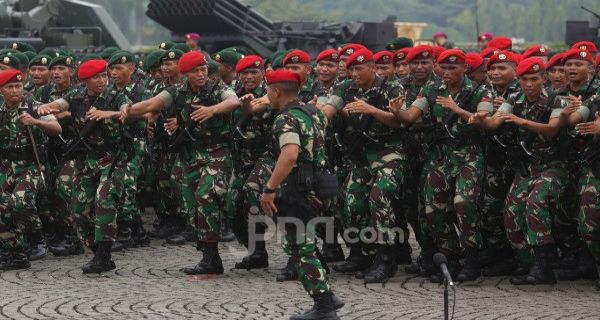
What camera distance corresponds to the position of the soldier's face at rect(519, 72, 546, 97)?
11.5 m

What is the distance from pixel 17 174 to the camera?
12.8m

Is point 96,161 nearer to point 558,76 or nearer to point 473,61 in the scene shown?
point 473,61

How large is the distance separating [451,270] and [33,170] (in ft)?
13.0

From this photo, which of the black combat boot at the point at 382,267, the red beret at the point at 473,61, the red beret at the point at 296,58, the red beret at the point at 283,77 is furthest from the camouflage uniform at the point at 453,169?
the red beret at the point at 283,77

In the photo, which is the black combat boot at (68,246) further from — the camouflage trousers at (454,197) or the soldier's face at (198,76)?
the camouflage trousers at (454,197)

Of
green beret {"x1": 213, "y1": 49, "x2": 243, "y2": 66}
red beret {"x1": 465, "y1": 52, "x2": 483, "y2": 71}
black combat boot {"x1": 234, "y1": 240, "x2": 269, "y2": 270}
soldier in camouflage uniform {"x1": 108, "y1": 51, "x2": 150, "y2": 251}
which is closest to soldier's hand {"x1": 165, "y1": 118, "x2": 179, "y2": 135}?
soldier in camouflage uniform {"x1": 108, "y1": 51, "x2": 150, "y2": 251}

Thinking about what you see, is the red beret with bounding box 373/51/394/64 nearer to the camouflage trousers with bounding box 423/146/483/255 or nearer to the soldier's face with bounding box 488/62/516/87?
the soldier's face with bounding box 488/62/516/87

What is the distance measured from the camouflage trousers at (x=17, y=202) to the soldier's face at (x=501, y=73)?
4.28 metres

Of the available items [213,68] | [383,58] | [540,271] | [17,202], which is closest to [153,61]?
[213,68]

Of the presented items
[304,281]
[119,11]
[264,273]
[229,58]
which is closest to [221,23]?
[229,58]

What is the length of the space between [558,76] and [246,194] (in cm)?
289

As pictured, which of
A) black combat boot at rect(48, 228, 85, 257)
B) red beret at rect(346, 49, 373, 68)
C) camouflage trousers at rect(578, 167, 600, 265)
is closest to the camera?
camouflage trousers at rect(578, 167, 600, 265)

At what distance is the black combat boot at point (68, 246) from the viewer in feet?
44.4

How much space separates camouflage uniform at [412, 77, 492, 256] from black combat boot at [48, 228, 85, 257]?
3.73 m
